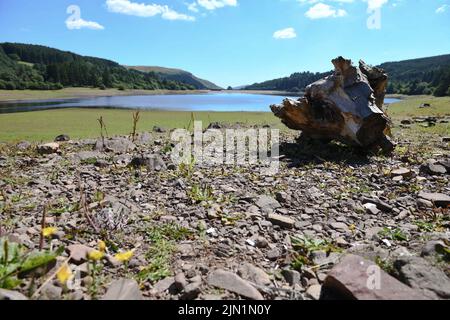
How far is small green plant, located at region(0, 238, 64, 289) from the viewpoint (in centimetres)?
355

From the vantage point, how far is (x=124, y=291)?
3.60m

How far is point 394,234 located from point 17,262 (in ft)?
16.6

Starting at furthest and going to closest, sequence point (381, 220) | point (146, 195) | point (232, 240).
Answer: point (146, 195), point (381, 220), point (232, 240)

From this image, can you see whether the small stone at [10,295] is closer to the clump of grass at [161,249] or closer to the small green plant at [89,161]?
the clump of grass at [161,249]

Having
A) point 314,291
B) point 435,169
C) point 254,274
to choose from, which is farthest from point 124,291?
point 435,169

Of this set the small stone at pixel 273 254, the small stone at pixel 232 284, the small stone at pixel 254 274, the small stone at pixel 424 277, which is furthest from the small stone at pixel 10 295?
the small stone at pixel 424 277

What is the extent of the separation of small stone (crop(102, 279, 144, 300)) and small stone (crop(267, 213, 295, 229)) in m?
2.78

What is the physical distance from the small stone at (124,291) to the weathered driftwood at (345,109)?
28.8ft

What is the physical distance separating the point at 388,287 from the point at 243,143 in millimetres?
9971

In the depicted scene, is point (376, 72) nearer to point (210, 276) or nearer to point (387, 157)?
point (387, 157)

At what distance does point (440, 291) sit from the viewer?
3.63 metres

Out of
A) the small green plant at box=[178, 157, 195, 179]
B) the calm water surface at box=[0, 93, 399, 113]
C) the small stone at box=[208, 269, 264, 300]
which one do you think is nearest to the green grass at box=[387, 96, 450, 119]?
the calm water surface at box=[0, 93, 399, 113]
